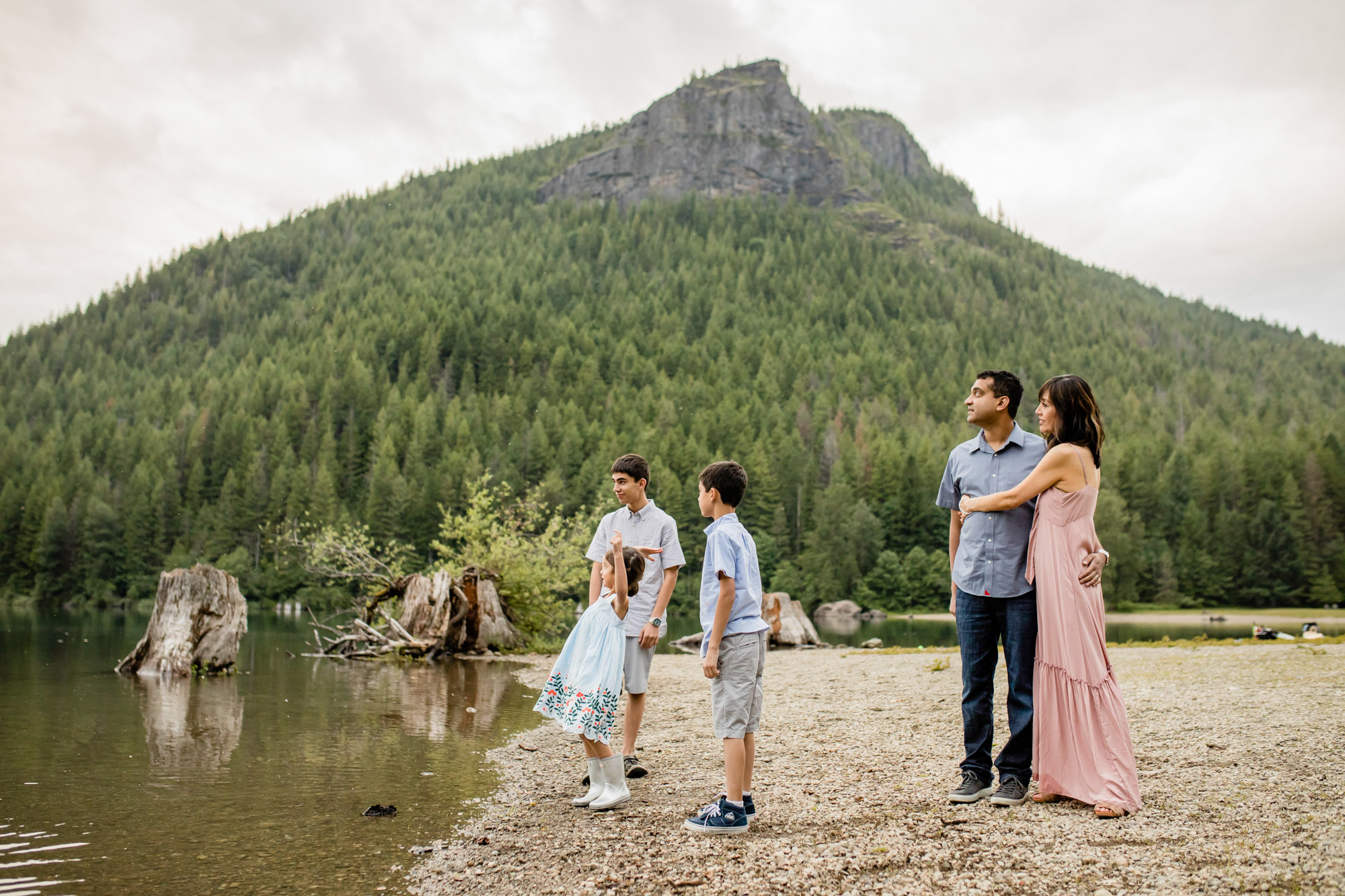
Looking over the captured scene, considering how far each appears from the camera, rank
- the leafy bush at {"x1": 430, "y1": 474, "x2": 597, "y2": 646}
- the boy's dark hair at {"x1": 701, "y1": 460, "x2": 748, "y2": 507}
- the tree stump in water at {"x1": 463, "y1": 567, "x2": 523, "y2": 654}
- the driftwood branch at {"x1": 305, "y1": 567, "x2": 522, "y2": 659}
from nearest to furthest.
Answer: the boy's dark hair at {"x1": 701, "y1": 460, "x2": 748, "y2": 507}
the driftwood branch at {"x1": 305, "y1": 567, "x2": 522, "y2": 659}
the tree stump in water at {"x1": 463, "y1": 567, "x2": 523, "y2": 654}
the leafy bush at {"x1": 430, "y1": 474, "x2": 597, "y2": 646}

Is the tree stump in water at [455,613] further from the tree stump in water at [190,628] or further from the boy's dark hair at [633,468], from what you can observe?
the boy's dark hair at [633,468]

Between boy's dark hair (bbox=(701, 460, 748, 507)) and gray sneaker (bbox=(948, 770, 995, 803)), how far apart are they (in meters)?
2.51

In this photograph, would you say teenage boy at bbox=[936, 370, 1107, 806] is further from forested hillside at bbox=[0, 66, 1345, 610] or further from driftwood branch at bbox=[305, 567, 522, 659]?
forested hillside at bbox=[0, 66, 1345, 610]

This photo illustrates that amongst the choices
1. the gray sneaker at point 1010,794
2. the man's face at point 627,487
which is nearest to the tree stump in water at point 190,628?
the man's face at point 627,487

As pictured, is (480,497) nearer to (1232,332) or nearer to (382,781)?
(382,781)

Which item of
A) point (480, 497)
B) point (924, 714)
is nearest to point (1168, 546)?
point (480, 497)

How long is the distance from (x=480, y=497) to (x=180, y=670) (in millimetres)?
11577

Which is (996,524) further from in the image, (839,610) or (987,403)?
(839,610)

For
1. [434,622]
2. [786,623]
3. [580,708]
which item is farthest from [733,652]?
[786,623]

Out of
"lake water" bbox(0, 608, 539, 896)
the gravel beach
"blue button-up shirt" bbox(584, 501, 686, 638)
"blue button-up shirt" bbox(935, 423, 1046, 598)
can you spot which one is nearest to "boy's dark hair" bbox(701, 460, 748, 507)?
"blue button-up shirt" bbox(584, 501, 686, 638)

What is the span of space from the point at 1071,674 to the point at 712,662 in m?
2.40

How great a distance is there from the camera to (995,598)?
242 inches

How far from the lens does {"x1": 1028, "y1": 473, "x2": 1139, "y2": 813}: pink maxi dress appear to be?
5.64m

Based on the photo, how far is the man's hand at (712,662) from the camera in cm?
577
